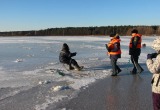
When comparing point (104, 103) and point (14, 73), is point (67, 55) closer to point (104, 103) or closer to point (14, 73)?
point (14, 73)

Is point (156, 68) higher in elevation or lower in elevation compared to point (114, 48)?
higher

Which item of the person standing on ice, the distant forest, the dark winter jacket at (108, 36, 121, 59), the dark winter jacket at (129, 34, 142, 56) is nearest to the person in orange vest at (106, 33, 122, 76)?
the dark winter jacket at (108, 36, 121, 59)

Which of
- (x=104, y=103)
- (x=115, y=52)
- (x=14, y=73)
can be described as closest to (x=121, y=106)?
(x=104, y=103)

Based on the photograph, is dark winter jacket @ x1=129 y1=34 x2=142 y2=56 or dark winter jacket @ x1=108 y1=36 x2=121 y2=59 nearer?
dark winter jacket @ x1=108 y1=36 x2=121 y2=59

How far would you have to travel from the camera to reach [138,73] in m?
11.6

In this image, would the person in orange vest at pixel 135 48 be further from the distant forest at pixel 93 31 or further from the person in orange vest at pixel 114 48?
the distant forest at pixel 93 31

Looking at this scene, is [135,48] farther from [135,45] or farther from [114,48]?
[114,48]

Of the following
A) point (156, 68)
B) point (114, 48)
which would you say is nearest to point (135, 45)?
point (114, 48)

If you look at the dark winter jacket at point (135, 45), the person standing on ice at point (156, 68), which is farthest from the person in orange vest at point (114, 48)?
the person standing on ice at point (156, 68)

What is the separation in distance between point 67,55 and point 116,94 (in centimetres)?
491

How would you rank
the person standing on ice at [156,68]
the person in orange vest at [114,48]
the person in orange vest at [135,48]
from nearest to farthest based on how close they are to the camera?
the person standing on ice at [156,68] → the person in orange vest at [114,48] → the person in orange vest at [135,48]

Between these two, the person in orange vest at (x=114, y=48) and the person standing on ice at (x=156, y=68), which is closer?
the person standing on ice at (x=156, y=68)

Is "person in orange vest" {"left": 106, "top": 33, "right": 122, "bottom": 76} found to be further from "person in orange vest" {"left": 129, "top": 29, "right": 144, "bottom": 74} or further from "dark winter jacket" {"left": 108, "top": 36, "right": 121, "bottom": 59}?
"person in orange vest" {"left": 129, "top": 29, "right": 144, "bottom": 74}

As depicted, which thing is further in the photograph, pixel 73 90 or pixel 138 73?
pixel 138 73
